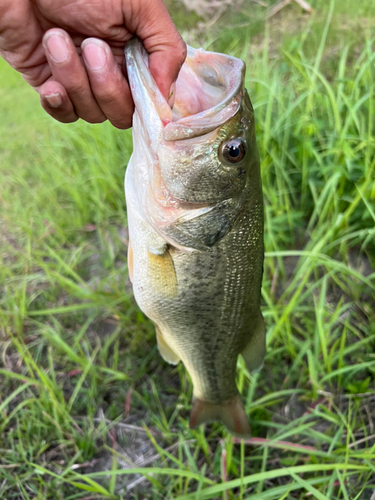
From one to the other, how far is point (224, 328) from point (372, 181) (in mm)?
1233

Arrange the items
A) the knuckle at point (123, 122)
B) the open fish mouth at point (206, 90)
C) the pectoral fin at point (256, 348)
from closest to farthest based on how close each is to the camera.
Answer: the open fish mouth at point (206, 90) < the knuckle at point (123, 122) < the pectoral fin at point (256, 348)

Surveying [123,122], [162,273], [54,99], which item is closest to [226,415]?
[162,273]

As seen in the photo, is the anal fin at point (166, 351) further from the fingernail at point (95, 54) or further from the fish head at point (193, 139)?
the fingernail at point (95, 54)

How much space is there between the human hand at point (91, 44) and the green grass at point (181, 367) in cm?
113

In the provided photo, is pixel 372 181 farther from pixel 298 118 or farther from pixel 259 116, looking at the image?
pixel 259 116

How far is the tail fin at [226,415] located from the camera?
1.59 meters

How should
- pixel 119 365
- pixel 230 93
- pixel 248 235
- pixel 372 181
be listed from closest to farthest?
pixel 230 93
pixel 248 235
pixel 372 181
pixel 119 365

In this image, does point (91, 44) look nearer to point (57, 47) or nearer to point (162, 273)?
point (57, 47)

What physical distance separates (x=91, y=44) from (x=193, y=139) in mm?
448

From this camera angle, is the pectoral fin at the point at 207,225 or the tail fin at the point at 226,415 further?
the tail fin at the point at 226,415

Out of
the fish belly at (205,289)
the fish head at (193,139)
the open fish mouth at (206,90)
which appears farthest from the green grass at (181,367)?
the open fish mouth at (206,90)

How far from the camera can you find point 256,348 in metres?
1.54

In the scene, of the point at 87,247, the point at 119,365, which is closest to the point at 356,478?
the point at 119,365

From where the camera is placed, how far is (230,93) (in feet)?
3.52
